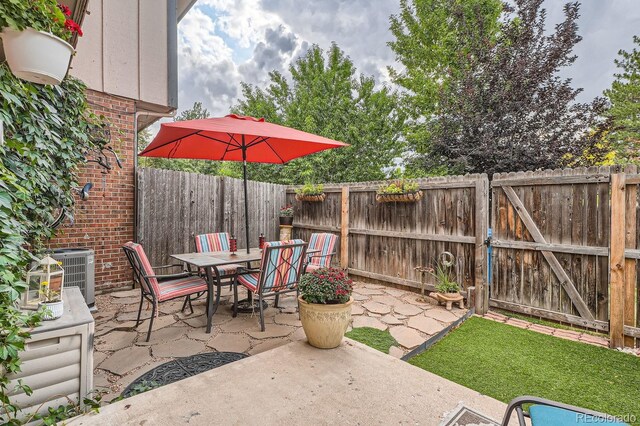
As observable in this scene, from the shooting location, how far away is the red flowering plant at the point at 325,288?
101 inches

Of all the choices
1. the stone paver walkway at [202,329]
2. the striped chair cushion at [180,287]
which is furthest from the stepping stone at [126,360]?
the striped chair cushion at [180,287]

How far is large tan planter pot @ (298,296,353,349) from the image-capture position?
2.54 m

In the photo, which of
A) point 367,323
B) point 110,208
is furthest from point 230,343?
point 110,208

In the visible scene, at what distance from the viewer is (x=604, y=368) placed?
2.54 meters

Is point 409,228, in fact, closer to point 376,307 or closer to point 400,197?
point 400,197

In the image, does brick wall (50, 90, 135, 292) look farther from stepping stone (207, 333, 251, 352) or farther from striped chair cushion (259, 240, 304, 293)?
striped chair cushion (259, 240, 304, 293)

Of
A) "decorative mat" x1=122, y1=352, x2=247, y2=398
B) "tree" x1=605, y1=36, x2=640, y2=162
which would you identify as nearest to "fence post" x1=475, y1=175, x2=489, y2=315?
"decorative mat" x1=122, y1=352, x2=247, y2=398

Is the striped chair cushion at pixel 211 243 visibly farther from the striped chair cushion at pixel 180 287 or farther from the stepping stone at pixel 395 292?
the stepping stone at pixel 395 292

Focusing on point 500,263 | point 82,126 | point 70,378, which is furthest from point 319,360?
point 82,126

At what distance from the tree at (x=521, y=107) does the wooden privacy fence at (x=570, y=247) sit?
3.04 meters

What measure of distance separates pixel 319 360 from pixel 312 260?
222cm

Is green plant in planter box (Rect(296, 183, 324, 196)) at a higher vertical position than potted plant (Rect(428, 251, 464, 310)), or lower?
higher

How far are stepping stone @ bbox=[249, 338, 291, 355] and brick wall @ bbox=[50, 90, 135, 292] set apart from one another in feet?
10.0

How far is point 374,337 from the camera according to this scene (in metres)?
2.97
